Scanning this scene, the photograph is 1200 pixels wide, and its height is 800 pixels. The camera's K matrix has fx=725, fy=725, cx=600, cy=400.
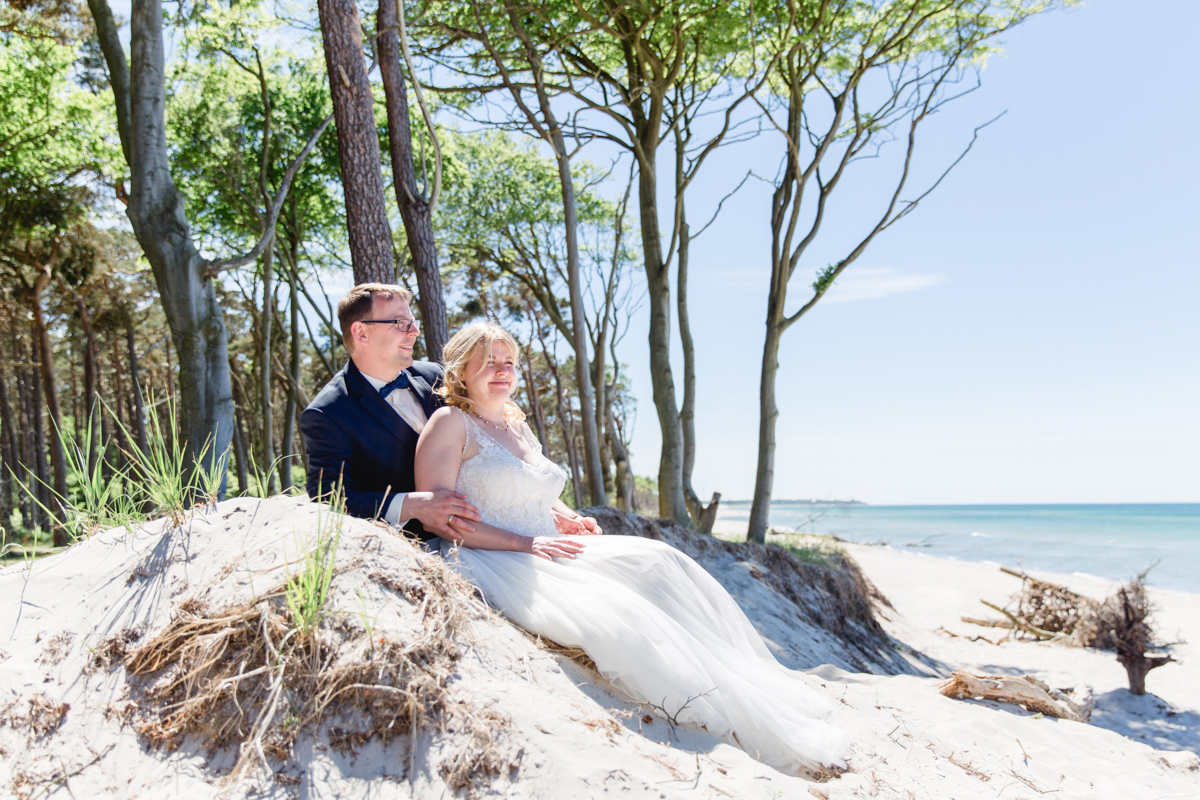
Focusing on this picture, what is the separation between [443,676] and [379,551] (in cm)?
69

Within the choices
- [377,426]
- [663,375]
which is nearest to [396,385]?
[377,426]

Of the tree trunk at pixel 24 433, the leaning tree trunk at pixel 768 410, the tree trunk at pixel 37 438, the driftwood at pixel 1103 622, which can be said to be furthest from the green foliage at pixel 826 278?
the tree trunk at pixel 24 433

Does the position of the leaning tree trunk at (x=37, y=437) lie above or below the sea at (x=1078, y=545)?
above

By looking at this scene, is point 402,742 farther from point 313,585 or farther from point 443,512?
point 443,512

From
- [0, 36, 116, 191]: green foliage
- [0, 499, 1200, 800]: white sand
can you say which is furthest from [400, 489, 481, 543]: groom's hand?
[0, 36, 116, 191]: green foliage

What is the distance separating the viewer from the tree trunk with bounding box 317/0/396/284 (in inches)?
293

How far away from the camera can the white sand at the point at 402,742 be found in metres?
2.32

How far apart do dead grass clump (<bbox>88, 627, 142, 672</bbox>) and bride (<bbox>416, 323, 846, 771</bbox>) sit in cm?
127

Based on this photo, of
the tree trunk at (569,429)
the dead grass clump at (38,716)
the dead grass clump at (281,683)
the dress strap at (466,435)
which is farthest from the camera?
the tree trunk at (569,429)

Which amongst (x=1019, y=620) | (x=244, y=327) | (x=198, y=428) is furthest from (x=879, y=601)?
(x=244, y=327)

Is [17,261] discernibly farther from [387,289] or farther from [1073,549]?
[1073,549]

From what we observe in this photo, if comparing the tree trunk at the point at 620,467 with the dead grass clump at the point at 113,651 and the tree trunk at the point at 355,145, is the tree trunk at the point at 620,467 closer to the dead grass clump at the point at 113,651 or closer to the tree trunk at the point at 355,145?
the tree trunk at the point at 355,145

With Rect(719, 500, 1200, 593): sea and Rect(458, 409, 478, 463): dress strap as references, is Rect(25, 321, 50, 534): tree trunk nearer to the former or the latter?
Rect(458, 409, 478, 463): dress strap

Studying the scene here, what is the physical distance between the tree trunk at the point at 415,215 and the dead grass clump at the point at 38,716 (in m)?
5.50
